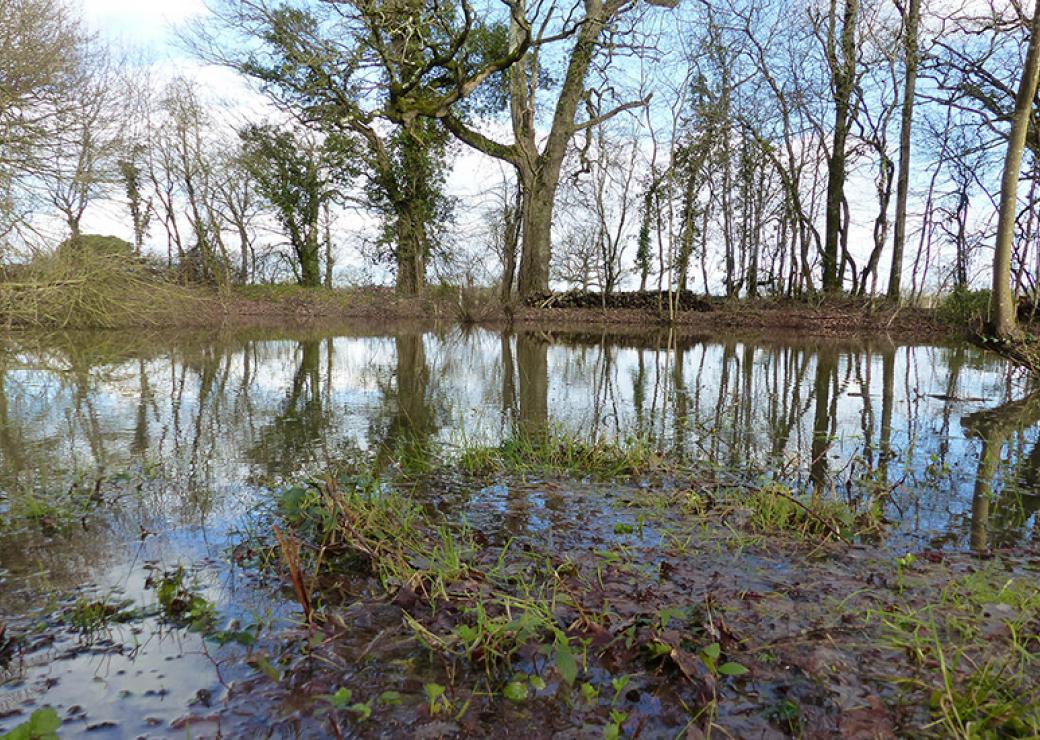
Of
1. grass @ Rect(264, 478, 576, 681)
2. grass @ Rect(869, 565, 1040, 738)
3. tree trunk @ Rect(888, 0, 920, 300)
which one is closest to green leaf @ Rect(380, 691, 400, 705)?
grass @ Rect(264, 478, 576, 681)

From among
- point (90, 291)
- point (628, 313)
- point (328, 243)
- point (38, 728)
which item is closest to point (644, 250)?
point (628, 313)

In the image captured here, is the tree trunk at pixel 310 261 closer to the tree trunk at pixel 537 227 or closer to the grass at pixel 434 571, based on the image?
the tree trunk at pixel 537 227

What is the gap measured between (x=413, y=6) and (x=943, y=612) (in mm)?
15268

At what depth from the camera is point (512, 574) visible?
251 cm

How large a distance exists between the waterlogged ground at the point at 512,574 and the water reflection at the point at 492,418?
0.05m

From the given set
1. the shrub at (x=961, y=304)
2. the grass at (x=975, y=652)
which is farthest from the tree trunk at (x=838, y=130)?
the grass at (x=975, y=652)

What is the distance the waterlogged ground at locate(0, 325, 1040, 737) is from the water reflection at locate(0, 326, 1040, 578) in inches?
1.9

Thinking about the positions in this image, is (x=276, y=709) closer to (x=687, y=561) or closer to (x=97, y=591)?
(x=97, y=591)

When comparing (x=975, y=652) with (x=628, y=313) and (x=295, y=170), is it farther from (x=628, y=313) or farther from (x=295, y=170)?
(x=295, y=170)

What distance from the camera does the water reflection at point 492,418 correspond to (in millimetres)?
3795

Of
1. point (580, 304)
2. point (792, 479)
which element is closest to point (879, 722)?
point (792, 479)

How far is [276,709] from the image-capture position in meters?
1.70

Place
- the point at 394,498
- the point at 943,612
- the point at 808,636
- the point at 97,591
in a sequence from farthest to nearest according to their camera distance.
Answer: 1. the point at 394,498
2. the point at 97,591
3. the point at 943,612
4. the point at 808,636

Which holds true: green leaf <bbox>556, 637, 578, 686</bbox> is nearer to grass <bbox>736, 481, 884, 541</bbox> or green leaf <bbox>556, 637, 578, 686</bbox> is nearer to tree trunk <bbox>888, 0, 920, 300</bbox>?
grass <bbox>736, 481, 884, 541</bbox>
